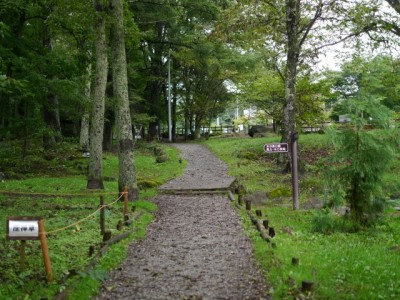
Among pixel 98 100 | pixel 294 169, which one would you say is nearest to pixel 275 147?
pixel 294 169

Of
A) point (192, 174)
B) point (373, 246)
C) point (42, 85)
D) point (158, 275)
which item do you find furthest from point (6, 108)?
point (373, 246)

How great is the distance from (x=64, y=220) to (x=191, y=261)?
4452 millimetres

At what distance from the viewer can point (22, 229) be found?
246 inches

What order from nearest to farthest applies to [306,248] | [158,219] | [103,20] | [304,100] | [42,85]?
[306,248] → [158,219] → [103,20] → [42,85] → [304,100]

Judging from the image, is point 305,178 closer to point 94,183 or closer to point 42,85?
point 94,183

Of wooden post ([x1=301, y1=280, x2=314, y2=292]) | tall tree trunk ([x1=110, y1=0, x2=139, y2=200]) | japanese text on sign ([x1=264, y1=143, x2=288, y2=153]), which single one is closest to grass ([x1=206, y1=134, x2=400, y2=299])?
wooden post ([x1=301, y1=280, x2=314, y2=292])

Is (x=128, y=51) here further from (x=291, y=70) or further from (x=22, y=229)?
(x=22, y=229)

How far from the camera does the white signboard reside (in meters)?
6.21

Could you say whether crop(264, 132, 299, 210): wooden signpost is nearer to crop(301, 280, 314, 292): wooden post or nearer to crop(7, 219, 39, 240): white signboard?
crop(301, 280, 314, 292): wooden post

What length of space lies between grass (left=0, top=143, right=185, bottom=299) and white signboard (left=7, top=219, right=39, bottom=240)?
661mm

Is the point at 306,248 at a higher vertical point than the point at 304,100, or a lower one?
lower

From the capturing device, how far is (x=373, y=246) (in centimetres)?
823

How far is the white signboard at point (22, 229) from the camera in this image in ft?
20.4

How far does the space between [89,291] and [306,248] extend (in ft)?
13.4
